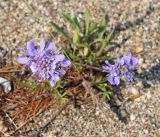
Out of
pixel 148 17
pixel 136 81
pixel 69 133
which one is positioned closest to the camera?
pixel 69 133

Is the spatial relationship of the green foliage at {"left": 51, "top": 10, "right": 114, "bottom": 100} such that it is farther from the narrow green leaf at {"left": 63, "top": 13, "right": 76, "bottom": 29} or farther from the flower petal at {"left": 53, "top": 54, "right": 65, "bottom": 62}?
the flower petal at {"left": 53, "top": 54, "right": 65, "bottom": 62}

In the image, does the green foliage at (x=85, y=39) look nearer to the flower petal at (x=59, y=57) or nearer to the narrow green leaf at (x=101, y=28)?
the narrow green leaf at (x=101, y=28)

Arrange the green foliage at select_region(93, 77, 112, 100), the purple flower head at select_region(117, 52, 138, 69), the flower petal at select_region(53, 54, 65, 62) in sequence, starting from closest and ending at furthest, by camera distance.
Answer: the flower petal at select_region(53, 54, 65, 62) → the purple flower head at select_region(117, 52, 138, 69) → the green foliage at select_region(93, 77, 112, 100)

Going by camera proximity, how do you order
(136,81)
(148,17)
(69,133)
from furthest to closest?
(148,17)
(136,81)
(69,133)

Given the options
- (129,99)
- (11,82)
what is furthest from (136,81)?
(11,82)

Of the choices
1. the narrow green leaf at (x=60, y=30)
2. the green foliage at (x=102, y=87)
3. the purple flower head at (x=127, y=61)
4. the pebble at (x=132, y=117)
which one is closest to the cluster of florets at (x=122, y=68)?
the purple flower head at (x=127, y=61)

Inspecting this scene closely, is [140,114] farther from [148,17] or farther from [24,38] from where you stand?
[24,38]

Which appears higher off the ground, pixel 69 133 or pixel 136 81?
pixel 136 81

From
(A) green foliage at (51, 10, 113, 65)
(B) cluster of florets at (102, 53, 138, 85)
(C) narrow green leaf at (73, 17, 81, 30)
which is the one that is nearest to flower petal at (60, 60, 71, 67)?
(B) cluster of florets at (102, 53, 138, 85)
